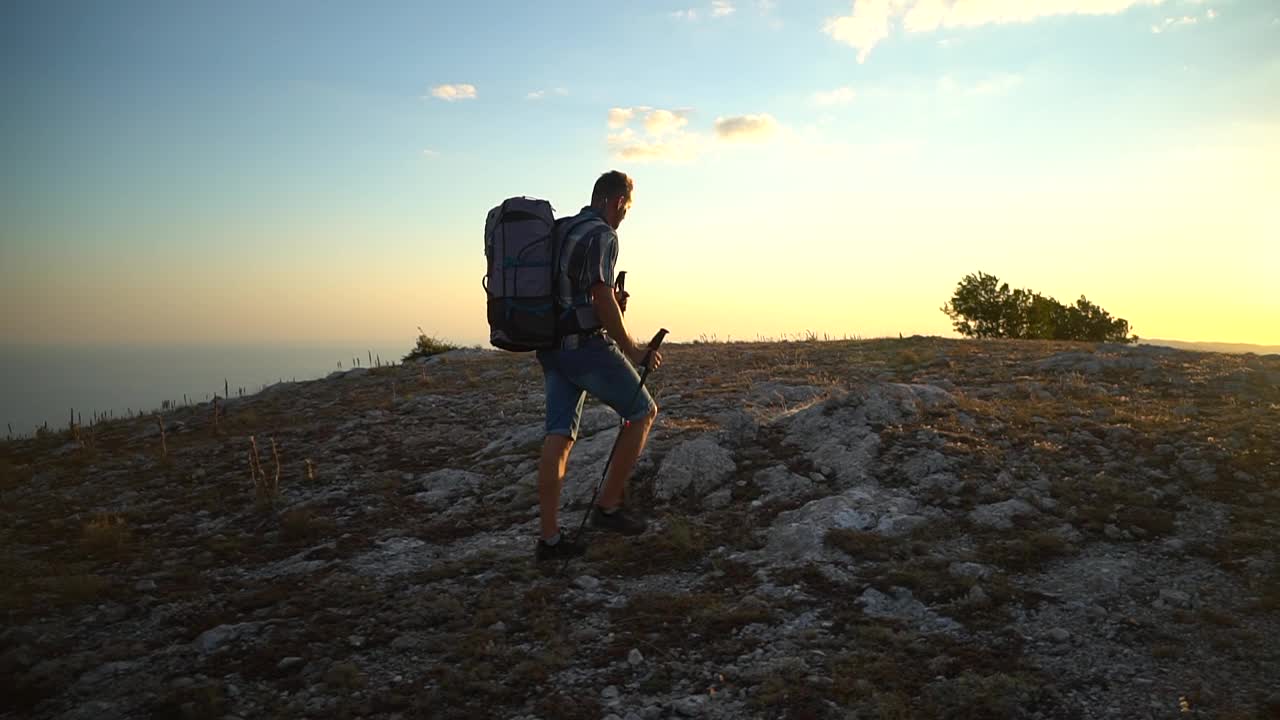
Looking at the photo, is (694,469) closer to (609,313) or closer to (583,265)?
(609,313)

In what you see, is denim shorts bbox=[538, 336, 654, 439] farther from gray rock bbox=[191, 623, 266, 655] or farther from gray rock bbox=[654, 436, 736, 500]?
gray rock bbox=[191, 623, 266, 655]

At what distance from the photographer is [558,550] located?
224 inches

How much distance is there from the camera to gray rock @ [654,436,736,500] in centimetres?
714

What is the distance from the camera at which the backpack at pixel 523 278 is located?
17.2ft

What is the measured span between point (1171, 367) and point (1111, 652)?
929 cm

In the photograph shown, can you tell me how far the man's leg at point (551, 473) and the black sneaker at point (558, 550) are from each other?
6.6 inches

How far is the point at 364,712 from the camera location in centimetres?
404

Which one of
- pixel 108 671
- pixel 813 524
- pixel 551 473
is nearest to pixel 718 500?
pixel 813 524

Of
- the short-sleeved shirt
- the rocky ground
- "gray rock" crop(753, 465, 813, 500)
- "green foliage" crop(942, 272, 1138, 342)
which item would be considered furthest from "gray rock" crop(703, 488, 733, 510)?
"green foliage" crop(942, 272, 1138, 342)

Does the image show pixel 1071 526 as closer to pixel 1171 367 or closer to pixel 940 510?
pixel 940 510

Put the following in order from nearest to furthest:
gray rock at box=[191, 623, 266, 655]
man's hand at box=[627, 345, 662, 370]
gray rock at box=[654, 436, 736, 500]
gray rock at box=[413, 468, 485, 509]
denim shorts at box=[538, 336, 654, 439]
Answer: gray rock at box=[191, 623, 266, 655] → denim shorts at box=[538, 336, 654, 439] → man's hand at box=[627, 345, 662, 370] → gray rock at box=[654, 436, 736, 500] → gray rock at box=[413, 468, 485, 509]

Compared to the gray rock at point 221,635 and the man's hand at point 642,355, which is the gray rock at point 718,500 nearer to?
the man's hand at point 642,355

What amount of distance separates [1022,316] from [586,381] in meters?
35.7

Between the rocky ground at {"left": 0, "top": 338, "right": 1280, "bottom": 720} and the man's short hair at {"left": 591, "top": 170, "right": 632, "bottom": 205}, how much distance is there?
2816 millimetres
